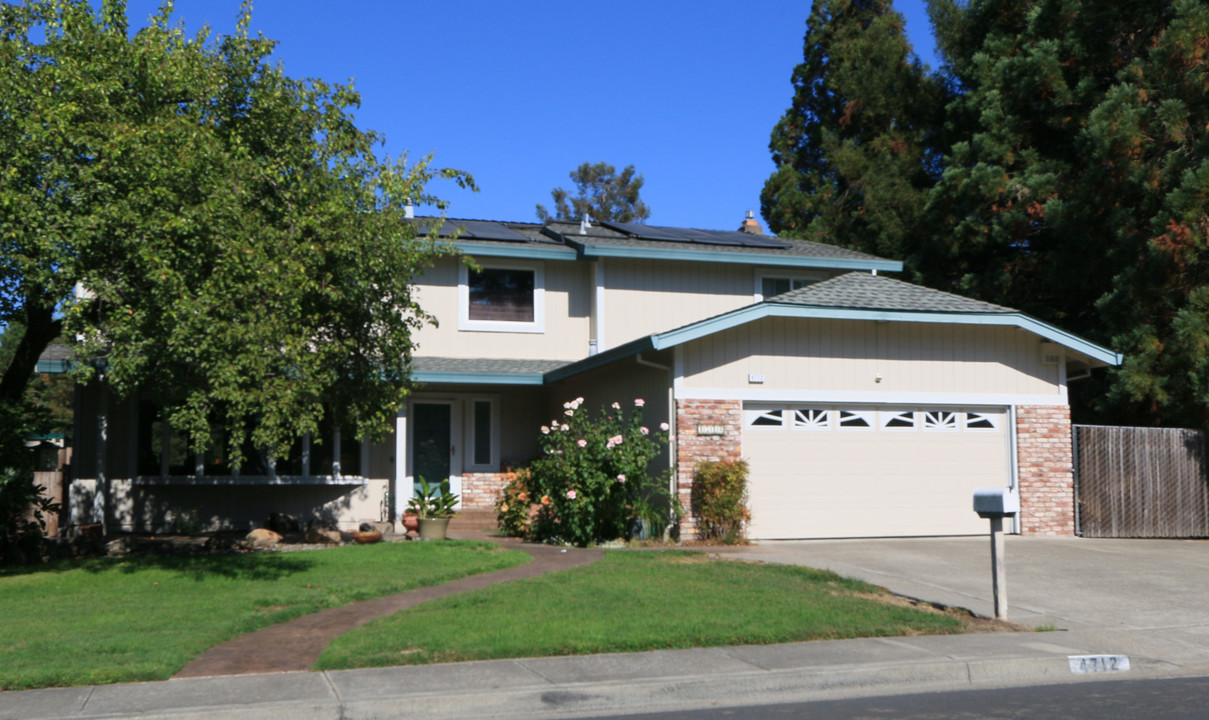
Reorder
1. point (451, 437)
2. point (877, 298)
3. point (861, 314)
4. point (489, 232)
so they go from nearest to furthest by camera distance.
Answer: point (861, 314), point (877, 298), point (451, 437), point (489, 232)

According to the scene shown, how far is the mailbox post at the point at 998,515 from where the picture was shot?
9477 millimetres

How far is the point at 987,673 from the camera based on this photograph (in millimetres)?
7844

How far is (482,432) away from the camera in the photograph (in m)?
19.8

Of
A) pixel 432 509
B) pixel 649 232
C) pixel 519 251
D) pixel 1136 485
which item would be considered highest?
pixel 649 232

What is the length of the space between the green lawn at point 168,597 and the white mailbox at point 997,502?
569 cm

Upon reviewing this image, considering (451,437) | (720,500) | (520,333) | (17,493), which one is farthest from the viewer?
(520,333)

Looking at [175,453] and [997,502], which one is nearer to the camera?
[997,502]

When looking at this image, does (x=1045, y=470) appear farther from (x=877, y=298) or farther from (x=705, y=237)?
(x=705, y=237)

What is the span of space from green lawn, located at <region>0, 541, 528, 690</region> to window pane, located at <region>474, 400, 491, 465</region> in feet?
15.9

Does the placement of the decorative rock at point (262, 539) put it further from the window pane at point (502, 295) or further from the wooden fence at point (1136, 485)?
the wooden fence at point (1136, 485)

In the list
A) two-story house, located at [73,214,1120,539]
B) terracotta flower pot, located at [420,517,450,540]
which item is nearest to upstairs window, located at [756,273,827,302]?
two-story house, located at [73,214,1120,539]

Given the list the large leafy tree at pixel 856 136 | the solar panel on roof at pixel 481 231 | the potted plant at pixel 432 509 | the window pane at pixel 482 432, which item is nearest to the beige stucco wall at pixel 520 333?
the solar panel on roof at pixel 481 231

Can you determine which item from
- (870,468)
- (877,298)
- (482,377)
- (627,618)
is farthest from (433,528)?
(877,298)

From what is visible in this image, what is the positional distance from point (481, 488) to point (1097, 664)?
12891 millimetres
